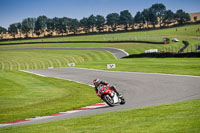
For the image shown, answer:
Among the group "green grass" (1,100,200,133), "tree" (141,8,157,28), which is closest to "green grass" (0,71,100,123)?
"green grass" (1,100,200,133)

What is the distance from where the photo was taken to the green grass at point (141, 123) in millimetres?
7500

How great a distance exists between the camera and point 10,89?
21.1 m

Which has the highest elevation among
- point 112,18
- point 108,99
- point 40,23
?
point 112,18

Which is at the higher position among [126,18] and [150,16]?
[150,16]

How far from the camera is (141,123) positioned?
8391mm

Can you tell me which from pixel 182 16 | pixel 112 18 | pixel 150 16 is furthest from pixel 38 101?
pixel 182 16

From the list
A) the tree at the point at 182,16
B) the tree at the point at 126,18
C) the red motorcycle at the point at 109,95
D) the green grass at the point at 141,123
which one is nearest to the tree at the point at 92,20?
the tree at the point at 126,18

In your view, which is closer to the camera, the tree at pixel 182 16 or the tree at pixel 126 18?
the tree at pixel 182 16

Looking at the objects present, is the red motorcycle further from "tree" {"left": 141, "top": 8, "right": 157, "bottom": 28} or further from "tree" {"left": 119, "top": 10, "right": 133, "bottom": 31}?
"tree" {"left": 119, "top": 10, "right": 133, "bottom": 31}

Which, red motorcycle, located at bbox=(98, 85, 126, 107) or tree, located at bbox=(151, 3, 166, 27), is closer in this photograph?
red motorcycle, located at bbox=(98, 85, 126, 107)

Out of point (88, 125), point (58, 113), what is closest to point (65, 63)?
point (58, 113)

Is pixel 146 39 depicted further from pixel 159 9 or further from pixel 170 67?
pixel 159 9

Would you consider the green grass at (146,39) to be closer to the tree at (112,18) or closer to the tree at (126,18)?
the tree at (126,18)

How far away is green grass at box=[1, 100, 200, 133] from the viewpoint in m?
7.50
